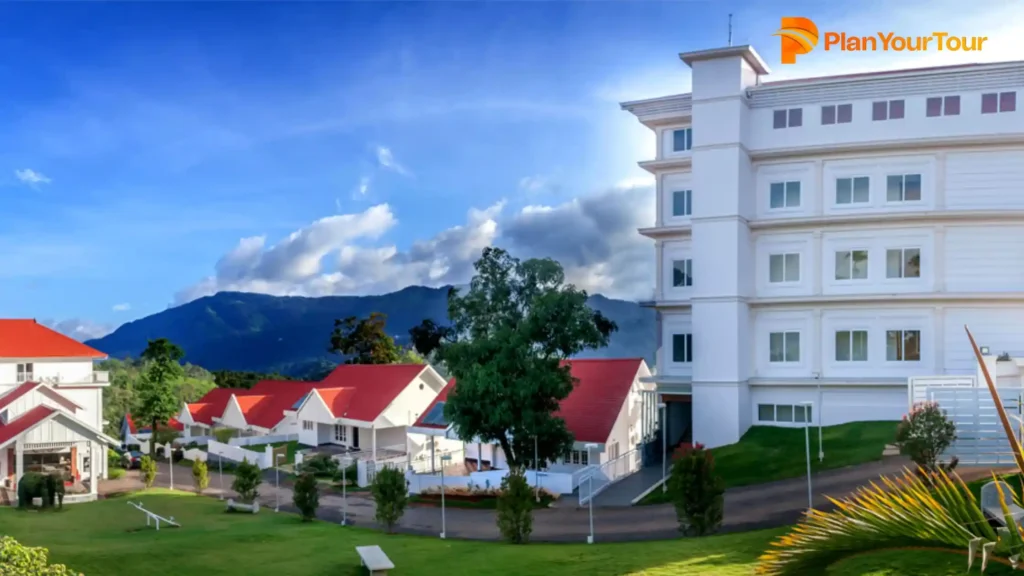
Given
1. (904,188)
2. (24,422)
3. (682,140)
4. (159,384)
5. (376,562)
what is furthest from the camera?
(159,384)

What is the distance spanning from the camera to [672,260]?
37906mm

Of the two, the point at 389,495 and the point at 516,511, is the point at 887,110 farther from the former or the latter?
the point at 389,495

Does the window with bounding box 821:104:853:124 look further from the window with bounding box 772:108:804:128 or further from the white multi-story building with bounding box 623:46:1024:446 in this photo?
the window with bounding box 772:108:804:128

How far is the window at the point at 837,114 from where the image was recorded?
33.8 m

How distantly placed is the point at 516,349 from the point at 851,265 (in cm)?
1543

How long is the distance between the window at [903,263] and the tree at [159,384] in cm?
4732

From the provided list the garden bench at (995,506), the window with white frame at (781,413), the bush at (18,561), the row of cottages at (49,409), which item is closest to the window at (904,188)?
the window with white frame at (781,413)

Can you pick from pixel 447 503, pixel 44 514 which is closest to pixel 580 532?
pixel 447 503

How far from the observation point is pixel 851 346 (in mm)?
34562

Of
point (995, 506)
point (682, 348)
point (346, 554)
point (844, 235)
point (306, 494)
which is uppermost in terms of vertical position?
point (844, 235)

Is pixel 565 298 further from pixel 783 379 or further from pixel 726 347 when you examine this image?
pixel 783 379

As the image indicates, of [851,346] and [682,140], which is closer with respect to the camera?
[851,346]

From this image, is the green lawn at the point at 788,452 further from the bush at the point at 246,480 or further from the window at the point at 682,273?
the bush at the point at 246,480

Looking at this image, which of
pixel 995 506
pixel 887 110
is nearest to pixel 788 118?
pixel 887 110
